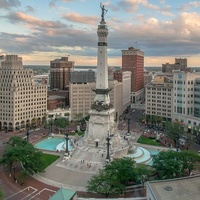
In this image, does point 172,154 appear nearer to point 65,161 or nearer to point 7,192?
point 65,161

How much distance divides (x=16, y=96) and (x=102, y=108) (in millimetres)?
55700

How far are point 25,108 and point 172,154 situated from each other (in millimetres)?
89994

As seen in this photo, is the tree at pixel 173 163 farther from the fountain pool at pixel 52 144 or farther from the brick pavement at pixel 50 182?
the fountain pool at pixel 52 144

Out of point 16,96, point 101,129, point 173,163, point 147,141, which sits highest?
point 16,96

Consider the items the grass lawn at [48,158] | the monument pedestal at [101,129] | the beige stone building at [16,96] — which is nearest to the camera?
the grass lawn at [48,158]

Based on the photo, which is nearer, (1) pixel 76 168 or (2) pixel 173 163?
(2) pixel 173 163

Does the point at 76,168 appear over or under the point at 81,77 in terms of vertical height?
under

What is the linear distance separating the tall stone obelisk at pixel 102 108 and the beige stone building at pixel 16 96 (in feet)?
166

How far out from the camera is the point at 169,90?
14850 cm

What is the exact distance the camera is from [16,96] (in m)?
132

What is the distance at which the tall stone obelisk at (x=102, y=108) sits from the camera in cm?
9544

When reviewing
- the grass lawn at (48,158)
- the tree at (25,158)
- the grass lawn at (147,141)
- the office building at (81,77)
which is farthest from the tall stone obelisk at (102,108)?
the office building at (81,77)

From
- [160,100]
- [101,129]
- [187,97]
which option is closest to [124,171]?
[101,129]

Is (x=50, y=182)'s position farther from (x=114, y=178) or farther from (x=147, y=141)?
(x=147, y=141)
